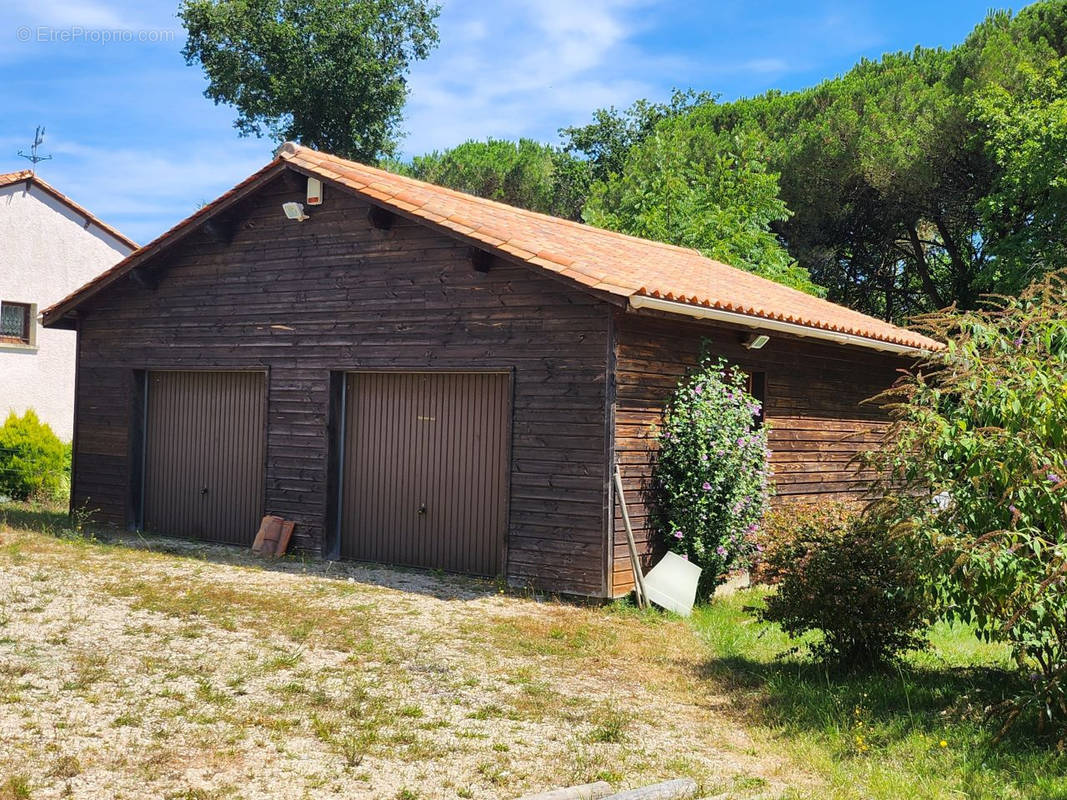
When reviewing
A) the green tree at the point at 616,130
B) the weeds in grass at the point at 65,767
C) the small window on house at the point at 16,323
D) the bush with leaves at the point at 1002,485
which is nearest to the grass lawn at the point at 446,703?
the weeds in grass at the point at 65,767

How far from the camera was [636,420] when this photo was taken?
382 inches

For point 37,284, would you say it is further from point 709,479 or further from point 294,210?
point 709,479

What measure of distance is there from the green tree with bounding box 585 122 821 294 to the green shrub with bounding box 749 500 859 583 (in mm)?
14797

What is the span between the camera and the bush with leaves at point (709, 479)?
970 centimetres

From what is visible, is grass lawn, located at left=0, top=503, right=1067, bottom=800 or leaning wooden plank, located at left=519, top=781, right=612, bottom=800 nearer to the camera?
leaning wooden plank, located at left=519, top=781, right=612, bottom=800

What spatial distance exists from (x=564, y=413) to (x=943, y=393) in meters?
4.15

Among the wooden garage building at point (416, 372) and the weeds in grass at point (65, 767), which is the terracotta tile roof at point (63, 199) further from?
the weeds in grass at point (65, 767)

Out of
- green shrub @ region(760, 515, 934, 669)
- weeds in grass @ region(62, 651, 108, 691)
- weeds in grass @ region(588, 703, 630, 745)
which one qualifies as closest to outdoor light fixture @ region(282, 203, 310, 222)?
weeds in grass @ region(62, 651, 108, 691)

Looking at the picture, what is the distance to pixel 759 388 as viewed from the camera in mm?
11633

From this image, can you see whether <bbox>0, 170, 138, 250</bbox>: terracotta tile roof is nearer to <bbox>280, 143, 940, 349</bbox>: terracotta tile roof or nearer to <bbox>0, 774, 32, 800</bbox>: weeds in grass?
<bbox>280, 143, 940, 349</bbox>: terracotta tile roof

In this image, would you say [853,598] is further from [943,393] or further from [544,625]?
[544,625]

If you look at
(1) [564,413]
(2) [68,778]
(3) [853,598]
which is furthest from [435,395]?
(2) [68,778]

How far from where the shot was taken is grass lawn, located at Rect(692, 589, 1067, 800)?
4992mm

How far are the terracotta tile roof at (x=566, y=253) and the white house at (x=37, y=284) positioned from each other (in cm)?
768
